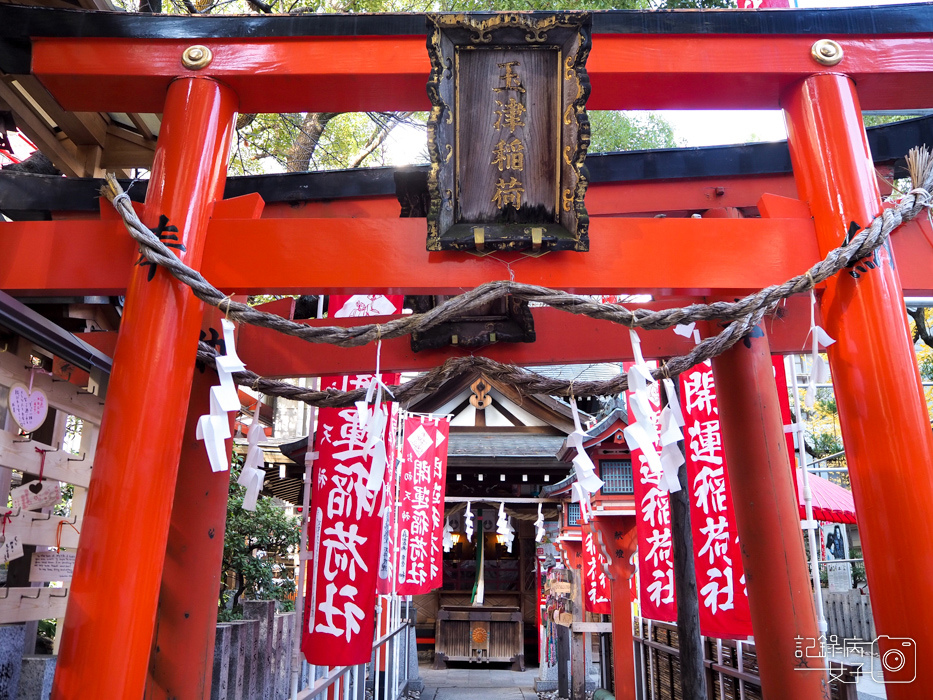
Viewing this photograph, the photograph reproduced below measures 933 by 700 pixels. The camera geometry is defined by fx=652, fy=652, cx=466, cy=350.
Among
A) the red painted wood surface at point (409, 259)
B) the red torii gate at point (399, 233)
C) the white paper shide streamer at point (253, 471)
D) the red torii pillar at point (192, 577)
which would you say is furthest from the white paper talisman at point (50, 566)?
the red painted wood surface at point (409, 259)

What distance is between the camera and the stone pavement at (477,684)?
12289mm

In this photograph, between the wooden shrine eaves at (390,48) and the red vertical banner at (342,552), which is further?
the red vertical banner at (342,552)

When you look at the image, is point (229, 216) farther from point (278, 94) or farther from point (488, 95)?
point (488, 95)

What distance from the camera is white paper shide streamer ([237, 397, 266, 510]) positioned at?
11.2 ft

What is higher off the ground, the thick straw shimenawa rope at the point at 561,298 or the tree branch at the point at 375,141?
the tree branch at the point at 375,141

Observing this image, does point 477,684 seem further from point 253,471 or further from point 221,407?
point 221,407

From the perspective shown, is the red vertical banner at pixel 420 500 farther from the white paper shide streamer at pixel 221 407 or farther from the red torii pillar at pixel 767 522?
the white paper shide streamer at pixel 221 407

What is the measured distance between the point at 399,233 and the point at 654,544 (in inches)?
180

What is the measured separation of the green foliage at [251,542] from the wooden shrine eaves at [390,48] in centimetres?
532

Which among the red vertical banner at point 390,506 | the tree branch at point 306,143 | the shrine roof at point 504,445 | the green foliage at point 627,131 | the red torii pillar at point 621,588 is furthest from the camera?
the shrine roof at point 504,445

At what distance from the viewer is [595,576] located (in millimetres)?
9766

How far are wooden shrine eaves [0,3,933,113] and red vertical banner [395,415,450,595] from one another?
17.0 feet

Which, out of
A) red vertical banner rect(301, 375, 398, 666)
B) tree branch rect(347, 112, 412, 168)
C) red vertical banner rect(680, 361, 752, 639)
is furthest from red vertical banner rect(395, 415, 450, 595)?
tree branch rect(347, 112, 412, 168)

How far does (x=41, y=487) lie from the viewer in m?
3.65
